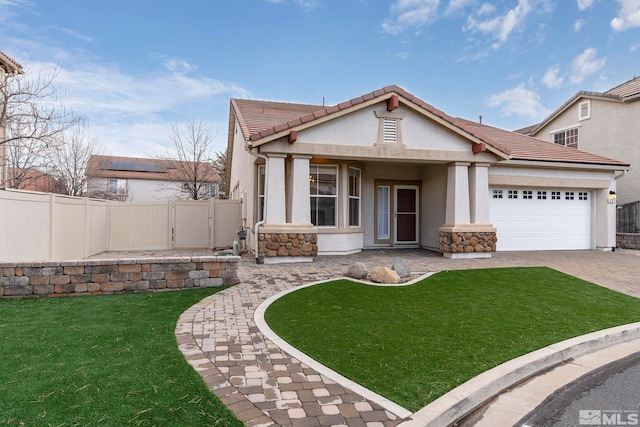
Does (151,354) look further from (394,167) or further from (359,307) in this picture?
(394,167)

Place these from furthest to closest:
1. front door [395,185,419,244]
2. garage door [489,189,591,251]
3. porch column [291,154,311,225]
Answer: front door [395,185,419,244]
garage door [489,189,591,251]
porch column [291,154,311,225]

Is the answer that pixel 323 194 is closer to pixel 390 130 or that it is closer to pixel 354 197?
pixel 354 197

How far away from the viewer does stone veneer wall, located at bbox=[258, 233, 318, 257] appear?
984 cm

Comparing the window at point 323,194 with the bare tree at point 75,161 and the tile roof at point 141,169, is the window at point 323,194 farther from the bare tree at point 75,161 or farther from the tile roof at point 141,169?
the tile roof at point 141,169

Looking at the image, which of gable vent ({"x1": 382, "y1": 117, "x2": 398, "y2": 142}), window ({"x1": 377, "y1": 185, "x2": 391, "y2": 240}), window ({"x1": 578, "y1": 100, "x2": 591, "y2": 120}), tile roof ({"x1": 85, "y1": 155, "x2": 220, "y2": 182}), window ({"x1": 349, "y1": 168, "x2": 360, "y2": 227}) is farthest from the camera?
tile roof ({"x1": 85, "y1": 155, "x2": 220, "y2": 182})

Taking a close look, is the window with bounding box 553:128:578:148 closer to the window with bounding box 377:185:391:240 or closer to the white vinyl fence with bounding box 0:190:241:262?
the window with bounding box 377:185:391:240

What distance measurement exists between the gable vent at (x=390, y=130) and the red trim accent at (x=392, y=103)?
1.13ft

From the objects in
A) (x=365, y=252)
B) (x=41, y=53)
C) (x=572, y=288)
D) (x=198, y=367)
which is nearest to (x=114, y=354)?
(x=198, y=367)

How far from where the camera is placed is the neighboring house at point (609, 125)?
1672 cm

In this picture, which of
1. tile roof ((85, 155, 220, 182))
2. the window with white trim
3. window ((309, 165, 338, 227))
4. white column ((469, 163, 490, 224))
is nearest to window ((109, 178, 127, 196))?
tile roof ((85, 155, 220, 182))

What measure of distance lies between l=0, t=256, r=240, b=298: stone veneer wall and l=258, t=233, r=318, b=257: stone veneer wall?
2.45 meters

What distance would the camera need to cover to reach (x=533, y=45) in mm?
15773

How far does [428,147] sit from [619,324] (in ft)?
22.5

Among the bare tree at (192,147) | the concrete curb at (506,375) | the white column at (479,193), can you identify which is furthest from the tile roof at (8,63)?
the concrete curb at (506,375)
